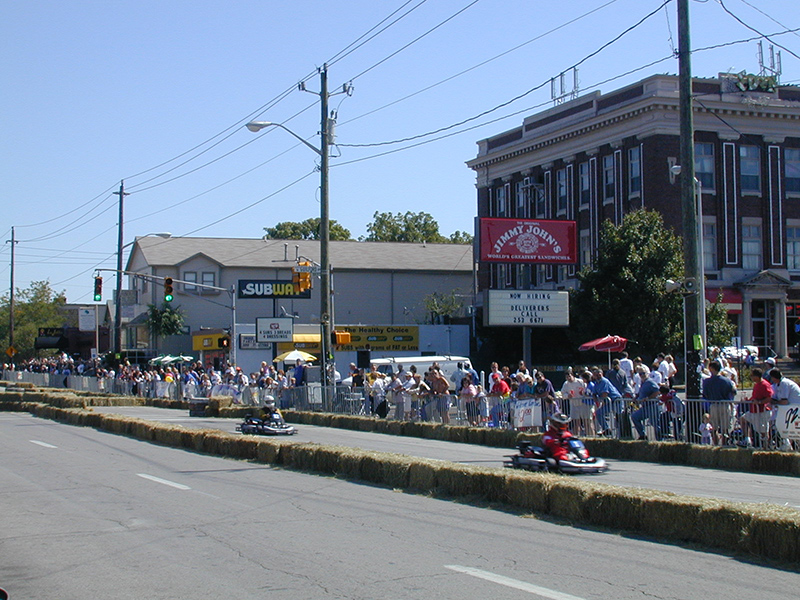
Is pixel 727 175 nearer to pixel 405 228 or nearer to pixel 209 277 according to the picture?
pixel 209 277

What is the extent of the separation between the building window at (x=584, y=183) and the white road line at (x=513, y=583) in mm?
45530

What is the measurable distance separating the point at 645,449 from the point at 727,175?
3375cm

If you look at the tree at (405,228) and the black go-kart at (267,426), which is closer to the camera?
the black go-kart at (267,426)

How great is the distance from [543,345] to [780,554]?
138ft

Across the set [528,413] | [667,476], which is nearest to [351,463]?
[667,476]

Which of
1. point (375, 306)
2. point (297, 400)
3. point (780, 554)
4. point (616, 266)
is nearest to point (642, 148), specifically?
point (616, 266)

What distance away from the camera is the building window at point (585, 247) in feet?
170

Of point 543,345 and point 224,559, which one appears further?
point 543,345

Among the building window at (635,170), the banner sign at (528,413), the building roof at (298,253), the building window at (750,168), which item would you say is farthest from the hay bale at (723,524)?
the building roof at (298,253)

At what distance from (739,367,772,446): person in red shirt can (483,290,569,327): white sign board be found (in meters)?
18.1

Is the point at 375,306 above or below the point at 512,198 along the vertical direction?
below

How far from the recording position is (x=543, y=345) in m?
49.8

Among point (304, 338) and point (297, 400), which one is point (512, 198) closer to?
point (304, 338)

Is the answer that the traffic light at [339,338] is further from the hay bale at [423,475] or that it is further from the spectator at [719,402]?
the hay bale at [423,475]
